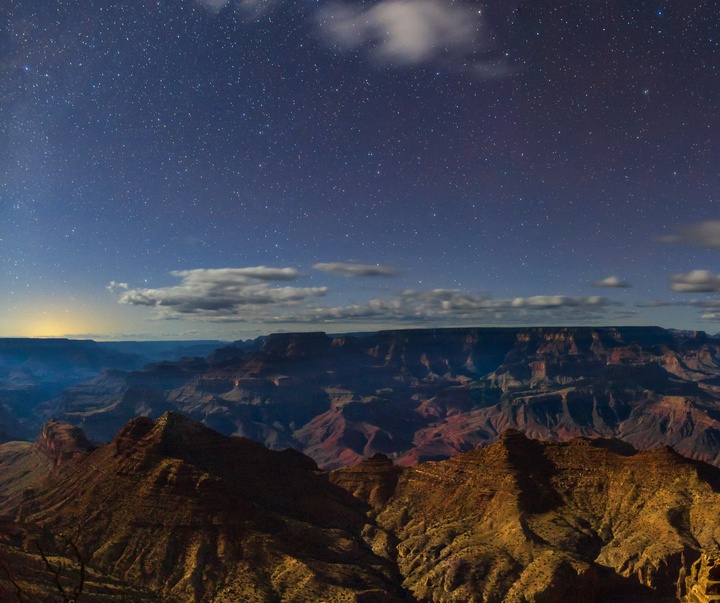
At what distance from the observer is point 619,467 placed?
127875mm

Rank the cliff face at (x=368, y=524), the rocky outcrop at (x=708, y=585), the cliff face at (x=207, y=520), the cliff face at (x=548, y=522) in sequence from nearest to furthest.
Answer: the rocky outcrop at (x=708, y=585) → the cliff face at (x=368, y=524) → the cliff face at (x=207, y=520) → the cliff face at (x=548, y=522)

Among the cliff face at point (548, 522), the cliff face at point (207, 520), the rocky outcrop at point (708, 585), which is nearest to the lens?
the rocky outcrop at point (708, 585)

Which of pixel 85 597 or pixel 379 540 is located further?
pixel 379 540

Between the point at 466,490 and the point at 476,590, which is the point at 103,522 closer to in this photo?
the point at 476,590

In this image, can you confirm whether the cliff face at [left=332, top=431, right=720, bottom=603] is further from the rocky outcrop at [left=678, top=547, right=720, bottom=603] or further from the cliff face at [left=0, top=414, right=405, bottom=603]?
the rocky outcrop at [left=678, top=547, right=720, bottom=603]

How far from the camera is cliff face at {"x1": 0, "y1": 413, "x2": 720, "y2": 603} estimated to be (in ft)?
299

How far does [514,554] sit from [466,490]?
1225 inches

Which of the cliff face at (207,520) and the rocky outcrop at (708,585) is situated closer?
the rocky outcrop at (708,585)

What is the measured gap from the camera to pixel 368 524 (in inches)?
5207

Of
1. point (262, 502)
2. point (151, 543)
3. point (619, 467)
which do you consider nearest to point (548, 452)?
point (619, 467)

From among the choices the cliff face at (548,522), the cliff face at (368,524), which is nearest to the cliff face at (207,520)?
the cliff face at (368,524)

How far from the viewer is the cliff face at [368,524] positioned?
299 feet

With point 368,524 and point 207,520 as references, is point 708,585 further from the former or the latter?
point 368,524

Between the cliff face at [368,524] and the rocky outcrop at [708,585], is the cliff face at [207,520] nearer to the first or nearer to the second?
the cliff face at [368,524]
